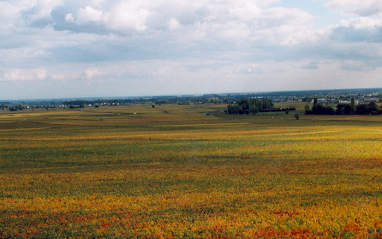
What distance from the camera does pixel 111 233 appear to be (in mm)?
15711

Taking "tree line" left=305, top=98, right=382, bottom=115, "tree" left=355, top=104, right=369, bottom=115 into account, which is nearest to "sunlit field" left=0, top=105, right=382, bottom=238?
"tree line" left=305, top=98, right=382, bottom=115

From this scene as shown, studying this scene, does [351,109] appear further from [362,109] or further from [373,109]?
[373,109]

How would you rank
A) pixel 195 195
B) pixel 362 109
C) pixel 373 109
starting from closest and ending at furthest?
1. pixel 195 195
2. pixel 373 109
3. pixel 362 109

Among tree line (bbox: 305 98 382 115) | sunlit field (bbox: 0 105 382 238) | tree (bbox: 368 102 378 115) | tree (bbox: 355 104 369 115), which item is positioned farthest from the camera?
tree (bbox: 355 104 369 115)

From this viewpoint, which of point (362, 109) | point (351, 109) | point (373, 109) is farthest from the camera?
point (351, 109)

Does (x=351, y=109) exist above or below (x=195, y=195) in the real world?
above

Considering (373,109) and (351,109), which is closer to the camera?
(373,109)

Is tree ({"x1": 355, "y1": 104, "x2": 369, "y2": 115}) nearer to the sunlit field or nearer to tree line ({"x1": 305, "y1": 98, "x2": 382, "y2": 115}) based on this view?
tree line ({"x1": 305, "y1": 98, "x2": 382, "y2": 115})

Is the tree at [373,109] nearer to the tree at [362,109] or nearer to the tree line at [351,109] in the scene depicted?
the tree line at [351,109]

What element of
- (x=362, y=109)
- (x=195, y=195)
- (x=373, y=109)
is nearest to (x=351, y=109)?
(x=362, y=109)

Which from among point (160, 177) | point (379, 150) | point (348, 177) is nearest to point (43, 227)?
point (160, 177)

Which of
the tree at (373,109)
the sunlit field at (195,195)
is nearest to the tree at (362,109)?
the tree at (373,109)

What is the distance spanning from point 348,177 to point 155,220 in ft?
57.3

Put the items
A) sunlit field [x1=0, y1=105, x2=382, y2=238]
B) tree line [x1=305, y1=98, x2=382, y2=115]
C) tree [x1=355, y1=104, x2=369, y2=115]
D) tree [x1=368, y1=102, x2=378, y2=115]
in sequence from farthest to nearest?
tree [x1=355, y1=104, x2=369, y2=115] → tree line [x1=305, y1=98, x2=382, y2=115] → tree [x1=368, y1=102, x2=378, y2=115] → sunlit field [x1=0, y1=105, x2=382, y2=238]
